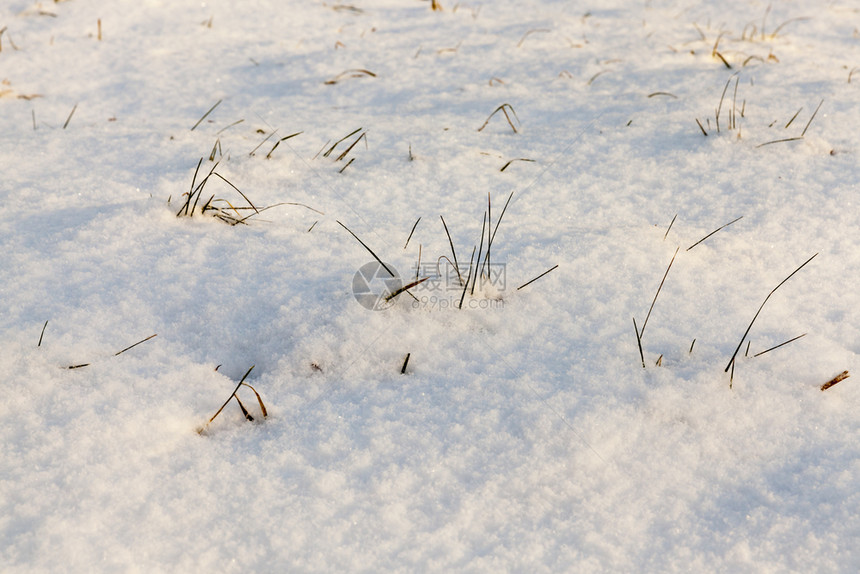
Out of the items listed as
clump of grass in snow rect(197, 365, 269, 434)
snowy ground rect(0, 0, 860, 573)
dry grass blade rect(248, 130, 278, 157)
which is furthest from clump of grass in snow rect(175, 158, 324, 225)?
clump of grass in snow rect(197, 365, 269, 434)

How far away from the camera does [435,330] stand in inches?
67.0

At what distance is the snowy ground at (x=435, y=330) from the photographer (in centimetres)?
123

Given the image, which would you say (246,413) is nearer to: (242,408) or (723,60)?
(242,408)

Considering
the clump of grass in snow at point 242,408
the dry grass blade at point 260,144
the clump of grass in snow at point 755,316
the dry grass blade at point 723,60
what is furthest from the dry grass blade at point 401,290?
the dry grass blade at point 723,60

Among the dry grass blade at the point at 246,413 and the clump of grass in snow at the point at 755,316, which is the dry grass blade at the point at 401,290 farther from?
the clump of grass in snow at the point at 755,316

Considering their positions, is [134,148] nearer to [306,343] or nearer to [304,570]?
[306,343]

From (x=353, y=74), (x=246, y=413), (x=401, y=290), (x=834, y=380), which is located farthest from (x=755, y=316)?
(x=353, y=74)

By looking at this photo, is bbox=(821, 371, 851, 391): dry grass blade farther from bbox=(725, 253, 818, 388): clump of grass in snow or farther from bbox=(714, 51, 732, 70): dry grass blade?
bbox=(714, 51, 732, 70): dry grass blade

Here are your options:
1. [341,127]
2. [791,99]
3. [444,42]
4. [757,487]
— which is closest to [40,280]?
[341,127]

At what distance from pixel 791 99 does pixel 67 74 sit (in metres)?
3.84

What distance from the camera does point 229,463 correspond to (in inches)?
52.8

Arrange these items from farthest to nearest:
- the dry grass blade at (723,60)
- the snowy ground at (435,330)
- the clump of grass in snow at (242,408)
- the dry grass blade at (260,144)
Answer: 1. the dry grass blade at (723,60)
2. the dry grass blade at (260,144)
3. the clump of grass in snow at (242,408)
4. the snowy ground at (435,330)

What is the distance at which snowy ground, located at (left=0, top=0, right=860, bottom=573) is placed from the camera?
1.23 m

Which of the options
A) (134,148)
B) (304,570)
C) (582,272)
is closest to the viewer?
(304,570)
